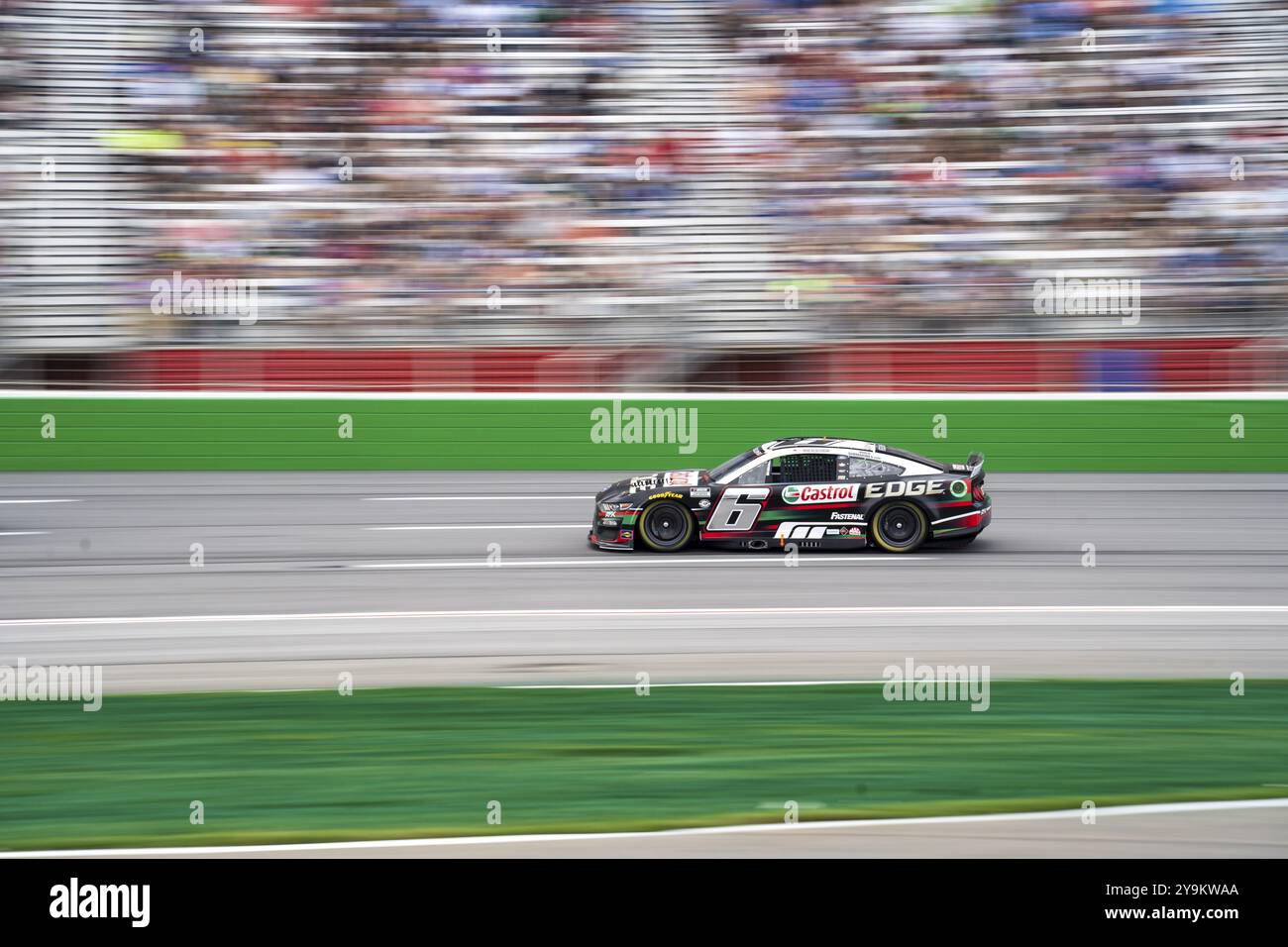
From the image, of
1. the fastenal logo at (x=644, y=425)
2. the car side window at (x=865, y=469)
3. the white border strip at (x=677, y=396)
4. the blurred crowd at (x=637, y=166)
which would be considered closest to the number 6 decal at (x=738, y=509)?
the car side window at (x=865, y=469)

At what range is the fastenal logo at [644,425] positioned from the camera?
1797 centimetres

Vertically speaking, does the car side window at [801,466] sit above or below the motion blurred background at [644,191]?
below

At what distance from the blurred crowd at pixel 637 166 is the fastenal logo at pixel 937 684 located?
406 inches

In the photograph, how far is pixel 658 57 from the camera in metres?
21.4

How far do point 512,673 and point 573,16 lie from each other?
1557cm

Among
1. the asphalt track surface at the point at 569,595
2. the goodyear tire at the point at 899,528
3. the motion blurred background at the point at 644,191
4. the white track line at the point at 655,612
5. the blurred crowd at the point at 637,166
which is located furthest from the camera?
the blurred crowd at the point at 637,166

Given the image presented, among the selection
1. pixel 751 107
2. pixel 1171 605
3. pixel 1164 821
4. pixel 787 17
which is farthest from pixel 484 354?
pixel 1164 821

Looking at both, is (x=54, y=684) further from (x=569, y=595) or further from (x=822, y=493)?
(x=822, y=493)

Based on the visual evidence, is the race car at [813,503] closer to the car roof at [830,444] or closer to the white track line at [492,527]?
the car roof at [830,444]

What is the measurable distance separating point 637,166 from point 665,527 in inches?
362

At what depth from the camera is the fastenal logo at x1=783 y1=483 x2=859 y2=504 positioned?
12.1m

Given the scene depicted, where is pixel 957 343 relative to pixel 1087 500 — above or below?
above

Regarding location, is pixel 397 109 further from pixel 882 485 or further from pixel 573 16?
pixel 882 485

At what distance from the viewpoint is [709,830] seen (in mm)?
5824
